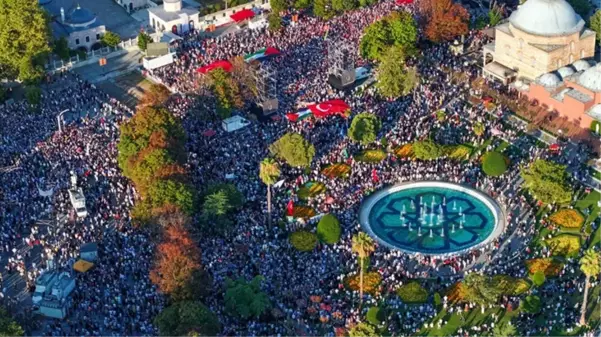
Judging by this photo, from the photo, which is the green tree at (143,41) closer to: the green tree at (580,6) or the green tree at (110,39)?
the green tree at (110,39)

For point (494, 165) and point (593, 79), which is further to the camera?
point (593, 79)

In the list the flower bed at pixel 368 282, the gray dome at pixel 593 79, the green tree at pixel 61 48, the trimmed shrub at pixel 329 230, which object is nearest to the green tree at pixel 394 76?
the gray dome at pixel 593 79

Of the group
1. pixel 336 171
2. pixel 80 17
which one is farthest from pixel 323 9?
pixel 336 171

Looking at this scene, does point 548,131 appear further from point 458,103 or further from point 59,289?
point 59,289

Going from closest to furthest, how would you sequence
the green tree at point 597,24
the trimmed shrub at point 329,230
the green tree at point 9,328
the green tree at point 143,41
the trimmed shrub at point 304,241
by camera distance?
the green tree at point 9,328 → the trimmed shrub at point 304,241 → the trimmed shrub at point 329,230 → the green tree at point 597,24 → the green tree at point 143,41

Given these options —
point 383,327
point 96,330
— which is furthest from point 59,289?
point 383,327

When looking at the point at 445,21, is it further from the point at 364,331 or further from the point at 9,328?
the point at 9,328
